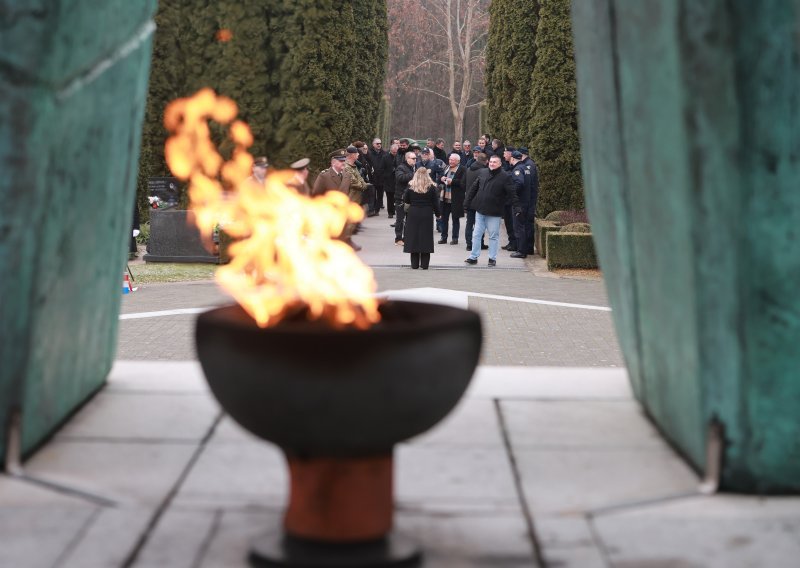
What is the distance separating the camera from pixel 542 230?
18.3 meters

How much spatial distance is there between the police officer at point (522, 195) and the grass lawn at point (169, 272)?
4.98 m

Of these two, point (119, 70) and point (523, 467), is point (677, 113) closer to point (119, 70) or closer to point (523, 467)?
point (523, 467)

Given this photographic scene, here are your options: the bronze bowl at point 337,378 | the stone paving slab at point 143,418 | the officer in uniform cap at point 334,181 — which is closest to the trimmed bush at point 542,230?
the officer in uniform cap at point 334,181

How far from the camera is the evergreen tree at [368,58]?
2694 cm

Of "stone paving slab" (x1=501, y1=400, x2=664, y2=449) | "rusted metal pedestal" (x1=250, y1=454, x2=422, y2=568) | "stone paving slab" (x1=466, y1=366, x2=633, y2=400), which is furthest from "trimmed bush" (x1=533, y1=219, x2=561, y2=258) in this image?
"rusted metal pedestal" (x1=250, y1=454, x2=422, y2=568)

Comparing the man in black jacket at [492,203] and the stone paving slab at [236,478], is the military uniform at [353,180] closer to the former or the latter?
the man in black jacket at [492,203]

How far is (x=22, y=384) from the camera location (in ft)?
15.0

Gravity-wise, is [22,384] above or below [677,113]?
below

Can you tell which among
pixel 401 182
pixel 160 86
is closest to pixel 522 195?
pixel 401 182

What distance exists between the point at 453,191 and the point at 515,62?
3336 millimetres

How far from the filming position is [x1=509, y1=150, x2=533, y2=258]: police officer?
1823 cm

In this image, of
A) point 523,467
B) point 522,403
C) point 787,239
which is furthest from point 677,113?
point 522,403

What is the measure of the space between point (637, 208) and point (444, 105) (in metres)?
44.0

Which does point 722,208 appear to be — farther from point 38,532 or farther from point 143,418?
point 143,418
